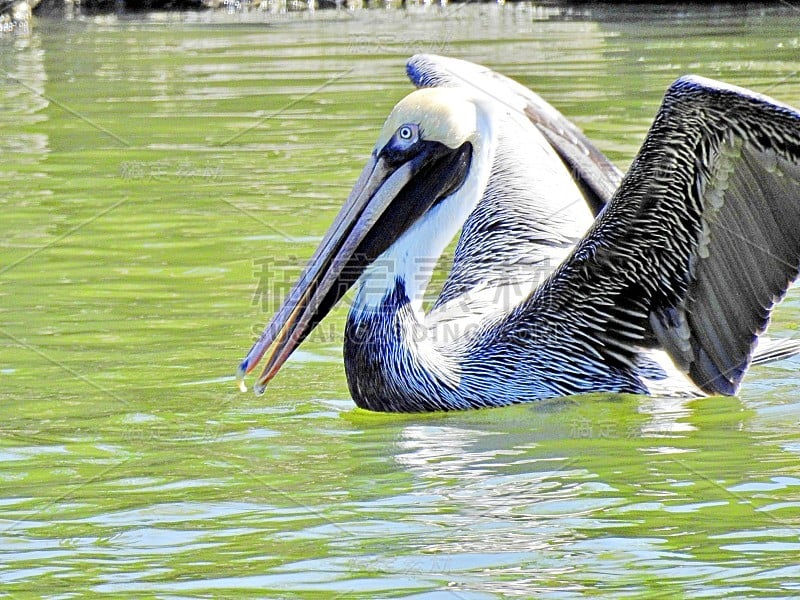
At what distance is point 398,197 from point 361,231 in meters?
0.24

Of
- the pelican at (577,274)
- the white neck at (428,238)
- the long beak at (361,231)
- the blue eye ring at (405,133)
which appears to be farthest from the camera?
the white neck at (428,238)

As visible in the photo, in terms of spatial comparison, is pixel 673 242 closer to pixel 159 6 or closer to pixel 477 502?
pixel 477 502

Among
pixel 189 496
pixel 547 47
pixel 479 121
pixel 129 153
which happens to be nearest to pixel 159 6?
pixel 547 47

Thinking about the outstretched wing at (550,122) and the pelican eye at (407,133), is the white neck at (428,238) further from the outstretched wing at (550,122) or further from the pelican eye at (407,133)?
the outstretched wing at (550,122)

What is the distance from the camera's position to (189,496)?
4.40 meters

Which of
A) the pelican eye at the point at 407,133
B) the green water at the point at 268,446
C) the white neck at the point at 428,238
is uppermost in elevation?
the pelican eye at the point at 407,133

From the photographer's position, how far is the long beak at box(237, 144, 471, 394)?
550cm

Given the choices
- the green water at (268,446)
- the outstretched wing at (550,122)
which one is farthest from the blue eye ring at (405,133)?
the outstretched wing at (550,122)

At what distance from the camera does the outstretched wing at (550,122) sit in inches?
277

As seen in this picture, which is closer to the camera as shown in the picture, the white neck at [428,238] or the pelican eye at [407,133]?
the pelican eye at [407,133]

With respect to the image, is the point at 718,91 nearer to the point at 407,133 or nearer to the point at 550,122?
the point at 407,133

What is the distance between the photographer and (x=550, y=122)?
7277 mm

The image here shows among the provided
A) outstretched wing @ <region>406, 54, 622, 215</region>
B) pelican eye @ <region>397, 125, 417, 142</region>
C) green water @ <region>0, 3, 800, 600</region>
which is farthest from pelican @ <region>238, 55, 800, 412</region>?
outstretched wing @ <region>406, 54, 622, 215</region>

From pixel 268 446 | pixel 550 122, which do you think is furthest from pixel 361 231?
pixel 550 122
